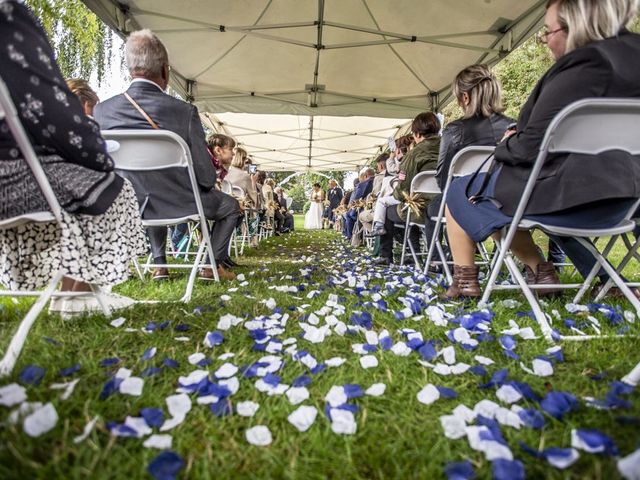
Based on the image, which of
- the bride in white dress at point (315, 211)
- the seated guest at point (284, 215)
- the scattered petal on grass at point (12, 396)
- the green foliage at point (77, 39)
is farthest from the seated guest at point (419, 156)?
the bride in white dress at point (315, 211)

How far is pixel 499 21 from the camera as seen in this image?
17.2 ft

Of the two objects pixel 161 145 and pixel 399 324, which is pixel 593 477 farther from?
pixel 161 145

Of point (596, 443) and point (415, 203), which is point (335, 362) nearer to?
point (596, 443)

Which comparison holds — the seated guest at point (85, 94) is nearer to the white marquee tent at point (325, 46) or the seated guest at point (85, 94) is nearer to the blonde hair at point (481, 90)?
the white marquee tent at point (325, 46)

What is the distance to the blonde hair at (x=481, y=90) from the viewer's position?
9.70 ft

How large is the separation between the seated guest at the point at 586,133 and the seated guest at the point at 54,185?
1791 millimetres

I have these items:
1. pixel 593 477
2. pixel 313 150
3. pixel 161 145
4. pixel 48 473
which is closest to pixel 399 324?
pixel 593 477

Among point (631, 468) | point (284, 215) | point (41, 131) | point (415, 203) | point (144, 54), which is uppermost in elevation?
point (144, 54)

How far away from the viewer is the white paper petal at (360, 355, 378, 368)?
1.37 metres

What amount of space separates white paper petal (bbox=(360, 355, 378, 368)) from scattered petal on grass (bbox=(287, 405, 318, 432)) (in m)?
0.36

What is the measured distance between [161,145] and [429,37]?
498 centimetres

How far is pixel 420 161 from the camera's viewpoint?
12.9 feet

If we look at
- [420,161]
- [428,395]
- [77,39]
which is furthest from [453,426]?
[77,39]

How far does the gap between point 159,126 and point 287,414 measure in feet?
8.21
